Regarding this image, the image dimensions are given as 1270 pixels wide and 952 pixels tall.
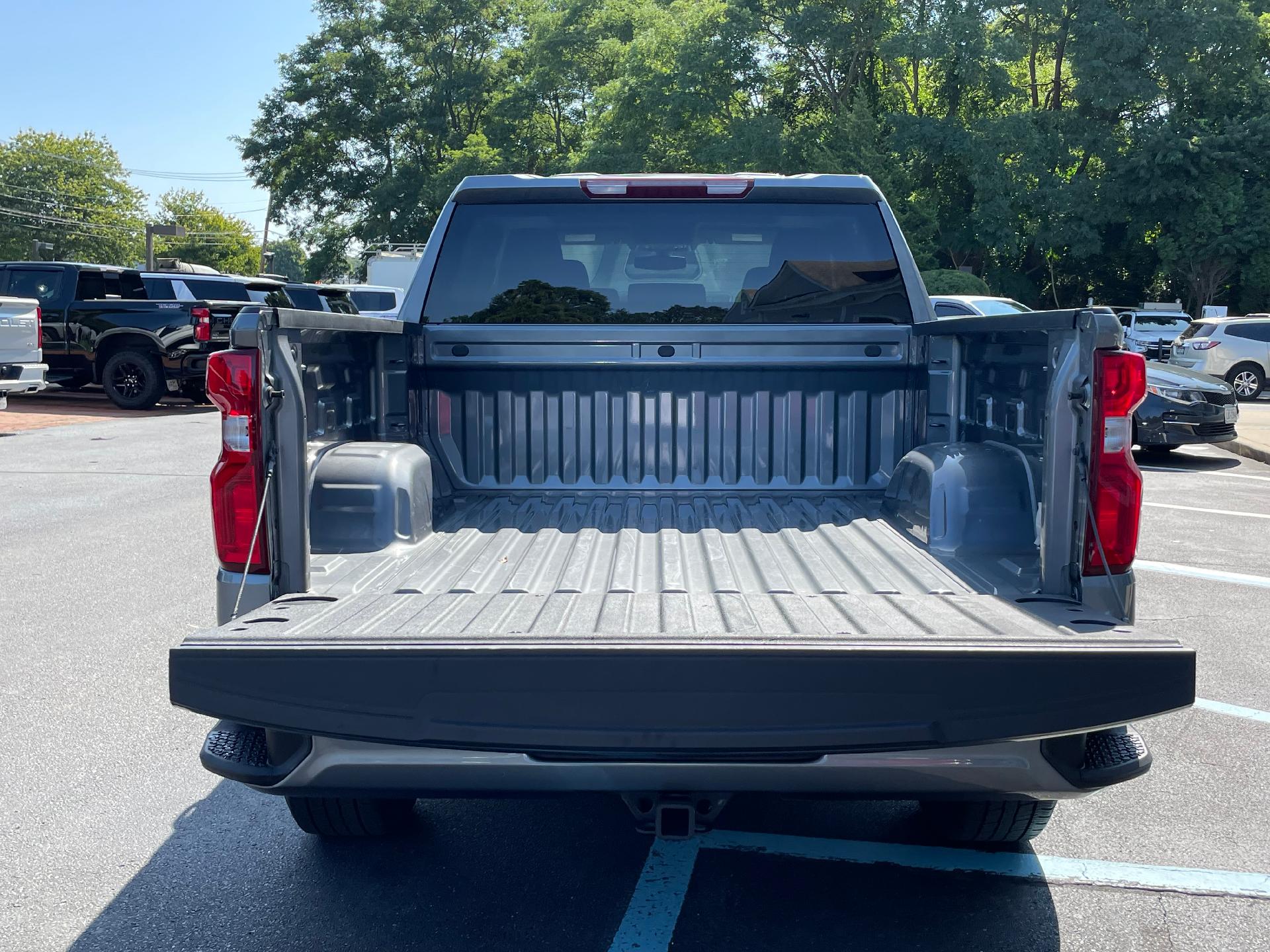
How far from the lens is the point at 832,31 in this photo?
119 ft

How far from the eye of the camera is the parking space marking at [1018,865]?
3330mm

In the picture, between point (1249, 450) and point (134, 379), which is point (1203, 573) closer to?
point (1249, 450)

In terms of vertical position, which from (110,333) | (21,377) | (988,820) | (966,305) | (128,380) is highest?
(966,305)

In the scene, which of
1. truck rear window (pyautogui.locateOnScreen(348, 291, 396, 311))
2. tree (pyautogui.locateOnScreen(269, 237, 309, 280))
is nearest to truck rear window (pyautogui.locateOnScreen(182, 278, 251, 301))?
truck rear window (pyautogui.locateOnScreen(348, 291, 396, 311))

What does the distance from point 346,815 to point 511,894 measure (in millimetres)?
576

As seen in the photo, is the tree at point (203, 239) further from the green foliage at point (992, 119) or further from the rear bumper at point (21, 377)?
the rear bumper at point (21, 377)

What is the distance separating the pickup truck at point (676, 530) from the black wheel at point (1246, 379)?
20.7 metres

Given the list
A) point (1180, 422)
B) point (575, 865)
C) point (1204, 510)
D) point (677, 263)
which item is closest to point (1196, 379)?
point (1180, 422)

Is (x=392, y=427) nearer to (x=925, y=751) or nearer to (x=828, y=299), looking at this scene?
(x=828, y=299)

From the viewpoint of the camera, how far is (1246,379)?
2231cm

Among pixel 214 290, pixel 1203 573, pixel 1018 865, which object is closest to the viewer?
pixel 1018 865

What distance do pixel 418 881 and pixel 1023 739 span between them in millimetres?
1810

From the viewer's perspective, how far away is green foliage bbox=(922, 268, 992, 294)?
30.6m

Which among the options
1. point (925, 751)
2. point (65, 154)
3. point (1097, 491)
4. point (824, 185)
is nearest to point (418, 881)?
point (925, 751)
